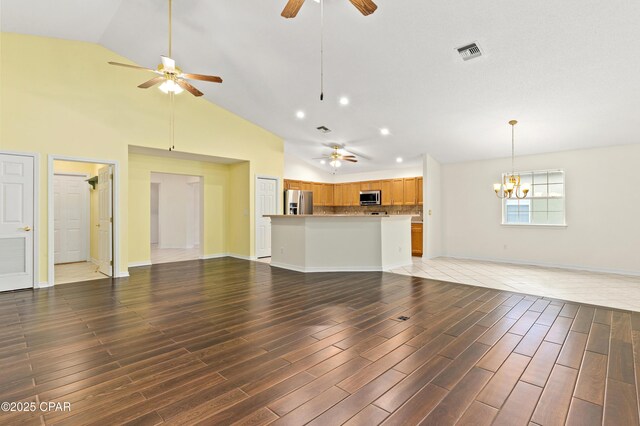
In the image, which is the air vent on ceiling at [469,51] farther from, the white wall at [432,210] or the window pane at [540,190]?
the window pane at [540,190]

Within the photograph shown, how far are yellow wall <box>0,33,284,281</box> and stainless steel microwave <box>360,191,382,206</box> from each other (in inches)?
193

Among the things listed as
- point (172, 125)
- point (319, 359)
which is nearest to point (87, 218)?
point (172, 125)

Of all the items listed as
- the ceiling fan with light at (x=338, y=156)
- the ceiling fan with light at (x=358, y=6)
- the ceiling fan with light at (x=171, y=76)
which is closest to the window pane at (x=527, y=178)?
the ceiling fan with light at (x=338, y=156)

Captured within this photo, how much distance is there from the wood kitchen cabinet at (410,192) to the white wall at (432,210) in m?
0.76

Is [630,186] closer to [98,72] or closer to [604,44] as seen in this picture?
[604,44]

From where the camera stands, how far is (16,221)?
15.6 ft

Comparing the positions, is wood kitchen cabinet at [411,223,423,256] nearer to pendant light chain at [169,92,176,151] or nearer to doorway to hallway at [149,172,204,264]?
pendant light chain at [169,92,176,151]

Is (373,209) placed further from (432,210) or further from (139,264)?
(139,264)

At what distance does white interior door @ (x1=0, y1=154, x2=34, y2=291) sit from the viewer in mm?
4648

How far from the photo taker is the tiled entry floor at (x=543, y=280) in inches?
168

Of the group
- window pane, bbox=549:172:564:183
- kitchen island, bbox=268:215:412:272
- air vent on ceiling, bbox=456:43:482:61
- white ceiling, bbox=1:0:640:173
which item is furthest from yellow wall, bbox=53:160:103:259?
window pane, bbox=549:172:564:183

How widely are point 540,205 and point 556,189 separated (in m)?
0.45

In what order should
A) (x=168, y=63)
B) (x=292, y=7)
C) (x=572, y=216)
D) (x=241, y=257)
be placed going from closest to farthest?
(x=292, y=7) < (x=168, y=63) < (x=572, y=216) < (x=241, y=257)

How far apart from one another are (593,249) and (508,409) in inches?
245
